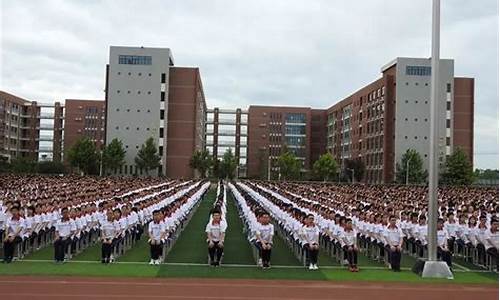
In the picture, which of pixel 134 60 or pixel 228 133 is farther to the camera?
pixel 228 133

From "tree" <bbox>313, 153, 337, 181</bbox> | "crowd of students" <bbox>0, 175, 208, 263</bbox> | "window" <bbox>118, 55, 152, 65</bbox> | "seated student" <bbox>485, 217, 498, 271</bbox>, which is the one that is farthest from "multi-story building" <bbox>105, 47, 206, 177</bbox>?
"seated student" <bbox>485, 217, 498, 271</bbox>

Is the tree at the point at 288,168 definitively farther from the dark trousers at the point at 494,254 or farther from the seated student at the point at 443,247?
the dark trousers at the point at 494,254

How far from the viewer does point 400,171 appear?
7519cm

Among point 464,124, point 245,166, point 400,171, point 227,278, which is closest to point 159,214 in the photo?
point 227,278

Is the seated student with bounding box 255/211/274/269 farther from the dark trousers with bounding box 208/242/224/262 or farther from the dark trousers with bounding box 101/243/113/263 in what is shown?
the dark trousers with bounding box 101/243/113/263

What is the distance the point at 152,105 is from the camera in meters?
81.4

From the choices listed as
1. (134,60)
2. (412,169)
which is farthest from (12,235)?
(134,60)

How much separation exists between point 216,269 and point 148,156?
64261 millimetres

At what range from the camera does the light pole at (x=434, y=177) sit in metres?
13.1

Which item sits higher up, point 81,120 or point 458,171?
point 81,120

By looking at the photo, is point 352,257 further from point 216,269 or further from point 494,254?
point 494,254

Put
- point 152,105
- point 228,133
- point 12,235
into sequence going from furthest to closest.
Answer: point 228,133 → point 152,105 → point 12,235

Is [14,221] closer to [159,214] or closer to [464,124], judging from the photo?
[159,214]

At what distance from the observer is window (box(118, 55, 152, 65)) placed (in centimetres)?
8019
